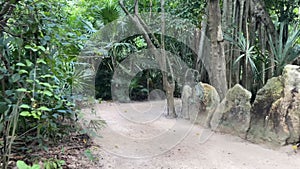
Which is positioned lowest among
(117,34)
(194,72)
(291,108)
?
(291,108)

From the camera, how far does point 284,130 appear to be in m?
2.74

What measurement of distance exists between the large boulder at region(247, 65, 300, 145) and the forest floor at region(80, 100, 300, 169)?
5.0 inches

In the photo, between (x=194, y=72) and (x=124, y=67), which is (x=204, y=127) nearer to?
(x=194, y=72)

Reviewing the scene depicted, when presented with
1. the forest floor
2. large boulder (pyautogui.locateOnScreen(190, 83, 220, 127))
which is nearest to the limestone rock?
large boulder (pyautogui.locateOnScreen(190, 83, 220, 127))

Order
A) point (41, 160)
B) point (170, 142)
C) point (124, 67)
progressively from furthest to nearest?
point (124, 67) → point (170, 142) → point (41, 160)

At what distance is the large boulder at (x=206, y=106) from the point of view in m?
3.67

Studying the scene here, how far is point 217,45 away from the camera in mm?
3857

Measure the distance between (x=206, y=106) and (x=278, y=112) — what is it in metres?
1.10

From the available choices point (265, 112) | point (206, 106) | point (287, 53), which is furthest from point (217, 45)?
point (265, 112)

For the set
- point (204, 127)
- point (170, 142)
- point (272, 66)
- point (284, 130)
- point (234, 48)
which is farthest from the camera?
point (234, 48)

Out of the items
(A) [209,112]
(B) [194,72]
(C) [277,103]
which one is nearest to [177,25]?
(B) [194,72]

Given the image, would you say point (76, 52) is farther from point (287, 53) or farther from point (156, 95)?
point (156, 95)

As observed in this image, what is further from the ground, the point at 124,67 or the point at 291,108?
the point at 124,67

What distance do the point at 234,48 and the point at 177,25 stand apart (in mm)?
1249
